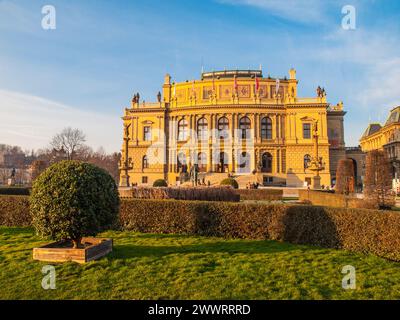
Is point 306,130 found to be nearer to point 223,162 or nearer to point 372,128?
point 223,162

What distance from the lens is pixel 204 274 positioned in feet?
21.4

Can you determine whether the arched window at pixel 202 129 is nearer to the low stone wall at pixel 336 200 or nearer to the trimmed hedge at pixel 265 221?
the low stone wall at pixel 336 200

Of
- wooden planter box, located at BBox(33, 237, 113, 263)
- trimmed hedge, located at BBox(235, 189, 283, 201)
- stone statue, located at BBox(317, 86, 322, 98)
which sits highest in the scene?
stone statue, located at BBox(317, 86, 322, 98)

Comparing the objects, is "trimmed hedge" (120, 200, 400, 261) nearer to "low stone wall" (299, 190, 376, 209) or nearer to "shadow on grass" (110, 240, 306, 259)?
"shadow on grass" (110, 240, 306, 259)

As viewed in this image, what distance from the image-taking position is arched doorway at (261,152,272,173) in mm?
53250

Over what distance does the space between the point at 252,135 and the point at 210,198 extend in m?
39.3

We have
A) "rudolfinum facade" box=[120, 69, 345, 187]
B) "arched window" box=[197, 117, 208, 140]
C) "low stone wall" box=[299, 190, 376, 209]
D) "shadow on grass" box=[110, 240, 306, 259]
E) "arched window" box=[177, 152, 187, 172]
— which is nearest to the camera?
"shadow on grass" box=[110, 240, 306, 259]

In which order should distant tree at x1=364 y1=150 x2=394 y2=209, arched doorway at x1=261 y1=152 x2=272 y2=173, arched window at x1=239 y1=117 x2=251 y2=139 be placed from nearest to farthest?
distant tree at x1=364 y1=150 x2=394 y2=209
arched doorway at x1=261 y1=152 x2=272 y2=173
arched window at x1=239 y1=117 x2=251 y2=139

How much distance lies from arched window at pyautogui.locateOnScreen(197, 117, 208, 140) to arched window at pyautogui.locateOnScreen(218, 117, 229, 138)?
243cm

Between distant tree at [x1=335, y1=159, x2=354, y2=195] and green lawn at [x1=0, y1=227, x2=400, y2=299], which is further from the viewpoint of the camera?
distant tree at [x1=335, y1=159, x2=354, y2=195]

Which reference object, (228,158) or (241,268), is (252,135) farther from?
(241,268)

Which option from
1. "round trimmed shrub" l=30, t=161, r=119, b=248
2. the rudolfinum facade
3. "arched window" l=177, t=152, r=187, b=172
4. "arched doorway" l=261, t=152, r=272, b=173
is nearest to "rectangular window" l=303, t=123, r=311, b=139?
the rudolfinum facade

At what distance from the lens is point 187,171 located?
176 feet
